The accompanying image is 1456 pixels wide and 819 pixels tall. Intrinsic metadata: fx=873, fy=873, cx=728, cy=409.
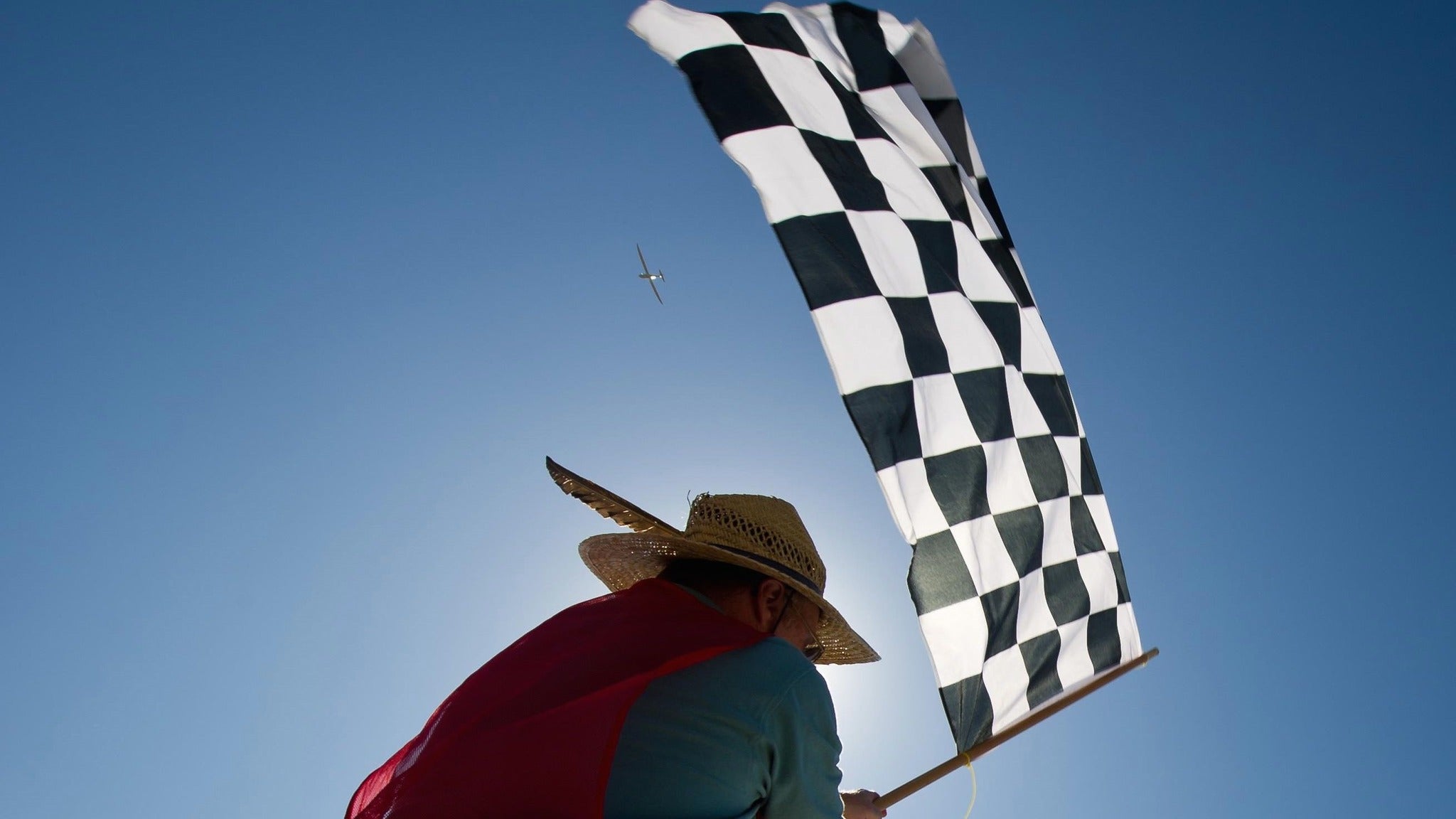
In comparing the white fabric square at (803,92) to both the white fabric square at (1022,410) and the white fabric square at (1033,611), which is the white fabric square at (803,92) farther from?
the white fabric square at (1033,611)

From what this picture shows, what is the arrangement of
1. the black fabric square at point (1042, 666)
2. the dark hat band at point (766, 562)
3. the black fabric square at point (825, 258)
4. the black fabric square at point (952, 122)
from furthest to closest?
the black fabric square at point (952, 122) → the black fabric square at point (1042, 666) → the black fabric square at point (825, 258) → the dark hat band at point (766, 562)

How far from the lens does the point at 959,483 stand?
251cm

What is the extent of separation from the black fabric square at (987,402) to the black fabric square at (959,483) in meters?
0.09

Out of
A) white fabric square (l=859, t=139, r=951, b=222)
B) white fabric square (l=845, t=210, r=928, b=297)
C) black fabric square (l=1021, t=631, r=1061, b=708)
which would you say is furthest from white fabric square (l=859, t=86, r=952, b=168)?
black fabric square (l=1021, t=631, r=1061, b=708)

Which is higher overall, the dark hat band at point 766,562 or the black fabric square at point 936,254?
the black fabric square at point 936,254

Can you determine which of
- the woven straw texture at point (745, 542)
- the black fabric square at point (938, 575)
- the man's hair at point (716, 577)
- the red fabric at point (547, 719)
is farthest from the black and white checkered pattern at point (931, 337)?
the red fabric at point (547, 719)

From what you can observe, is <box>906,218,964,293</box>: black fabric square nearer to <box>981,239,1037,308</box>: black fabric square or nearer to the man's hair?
<box>981,239,1037,308</box>: black fabric square

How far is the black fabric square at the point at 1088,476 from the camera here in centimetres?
302

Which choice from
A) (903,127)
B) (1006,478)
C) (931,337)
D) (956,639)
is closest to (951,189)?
(903,127)

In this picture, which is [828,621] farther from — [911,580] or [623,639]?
[623,639]

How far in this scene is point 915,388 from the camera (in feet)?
8.05

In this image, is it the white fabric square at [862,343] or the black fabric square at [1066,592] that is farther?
the black fabric square at [1066,592]

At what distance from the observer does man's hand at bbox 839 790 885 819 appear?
2.21m

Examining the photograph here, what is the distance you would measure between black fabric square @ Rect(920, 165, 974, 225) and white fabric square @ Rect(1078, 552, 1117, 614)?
1207 millimetres
